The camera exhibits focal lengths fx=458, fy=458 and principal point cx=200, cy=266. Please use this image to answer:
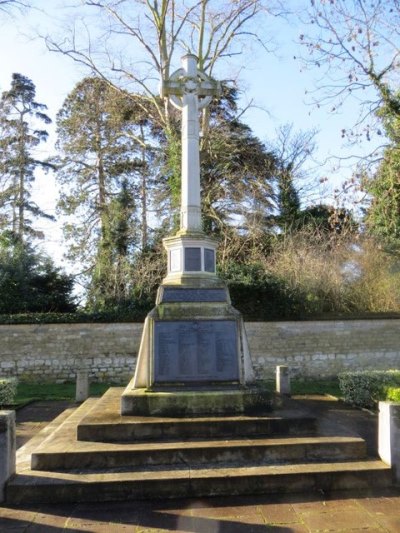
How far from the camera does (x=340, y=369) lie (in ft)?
55.5

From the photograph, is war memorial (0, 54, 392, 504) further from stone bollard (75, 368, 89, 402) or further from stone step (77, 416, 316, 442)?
stone bollard (75, 368, 89, 402)

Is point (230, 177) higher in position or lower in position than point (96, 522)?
higher

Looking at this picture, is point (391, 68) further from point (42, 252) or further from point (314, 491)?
point (42, 252)


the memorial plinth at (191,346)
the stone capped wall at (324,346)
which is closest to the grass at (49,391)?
the stone capped wall at (324,346)

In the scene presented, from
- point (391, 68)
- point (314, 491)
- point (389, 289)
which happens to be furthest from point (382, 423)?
point (389, 289)

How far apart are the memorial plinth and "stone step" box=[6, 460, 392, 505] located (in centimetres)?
139

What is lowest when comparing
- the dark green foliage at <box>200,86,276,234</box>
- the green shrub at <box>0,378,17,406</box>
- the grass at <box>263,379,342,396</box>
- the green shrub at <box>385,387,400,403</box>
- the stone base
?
the grass at <box>263,379,342,396</box>

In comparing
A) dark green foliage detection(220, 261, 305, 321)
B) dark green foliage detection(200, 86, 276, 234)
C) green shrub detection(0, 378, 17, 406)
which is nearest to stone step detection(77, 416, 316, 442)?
green shrub detection(0, 378, 17, 406)

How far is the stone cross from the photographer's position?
787 centimetres

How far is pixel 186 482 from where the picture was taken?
4762mm

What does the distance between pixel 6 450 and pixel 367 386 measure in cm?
815

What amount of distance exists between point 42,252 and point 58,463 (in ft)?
55.3

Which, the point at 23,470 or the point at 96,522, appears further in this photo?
the point at 23,470

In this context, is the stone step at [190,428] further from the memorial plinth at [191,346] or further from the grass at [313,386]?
the grass at [313,386]
